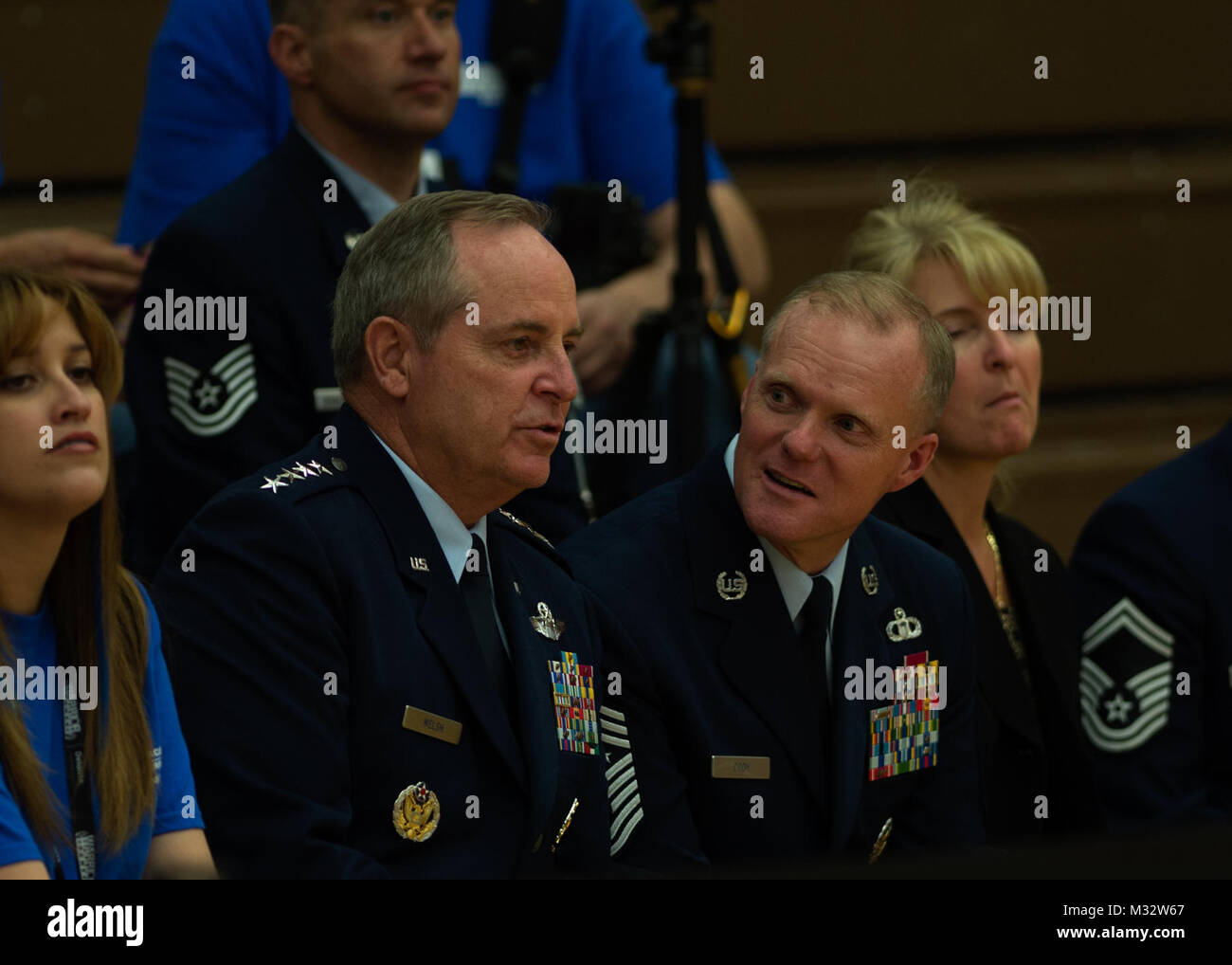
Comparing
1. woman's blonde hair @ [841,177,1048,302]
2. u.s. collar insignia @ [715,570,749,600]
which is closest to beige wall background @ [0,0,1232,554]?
woman's blonde hair @ [841,177,1048,302]

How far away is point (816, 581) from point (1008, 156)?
9.75 ft

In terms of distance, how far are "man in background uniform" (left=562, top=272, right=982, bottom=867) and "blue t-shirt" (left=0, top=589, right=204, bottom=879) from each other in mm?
580

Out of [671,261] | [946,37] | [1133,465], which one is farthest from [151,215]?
[1133,465]

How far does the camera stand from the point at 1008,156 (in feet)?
16.9

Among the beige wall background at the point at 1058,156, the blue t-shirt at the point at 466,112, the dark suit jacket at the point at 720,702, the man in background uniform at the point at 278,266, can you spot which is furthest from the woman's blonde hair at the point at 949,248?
the beige wall background at the point at 1058,156

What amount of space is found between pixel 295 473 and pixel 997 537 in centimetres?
149

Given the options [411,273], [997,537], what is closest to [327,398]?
[411,273]

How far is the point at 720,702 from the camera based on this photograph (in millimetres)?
2398

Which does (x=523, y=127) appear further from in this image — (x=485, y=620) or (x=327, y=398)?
(x=485, y=620)

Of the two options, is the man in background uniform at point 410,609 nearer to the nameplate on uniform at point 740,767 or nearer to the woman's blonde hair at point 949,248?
the nameplate on uniform at point 740,767

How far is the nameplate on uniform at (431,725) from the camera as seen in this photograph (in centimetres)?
Answer: 205

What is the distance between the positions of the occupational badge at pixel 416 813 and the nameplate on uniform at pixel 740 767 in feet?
1.51

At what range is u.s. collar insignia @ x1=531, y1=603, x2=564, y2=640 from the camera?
222cm

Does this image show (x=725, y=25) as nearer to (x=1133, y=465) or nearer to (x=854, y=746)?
(x=1133, y=465)
